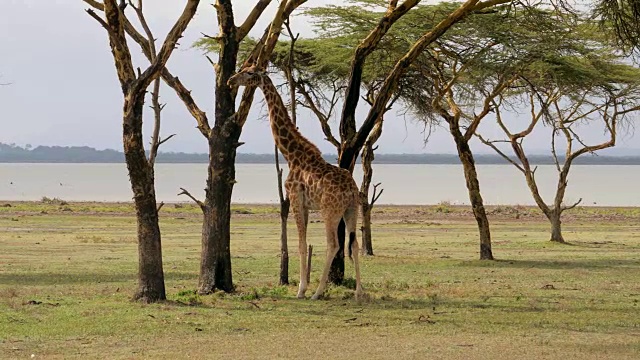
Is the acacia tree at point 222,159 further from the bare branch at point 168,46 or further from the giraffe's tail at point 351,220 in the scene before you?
the giraffe's tail at point 351,220

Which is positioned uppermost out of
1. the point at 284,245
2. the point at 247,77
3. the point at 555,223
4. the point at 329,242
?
the point at 247,77

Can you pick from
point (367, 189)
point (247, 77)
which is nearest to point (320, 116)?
point (367, 189)

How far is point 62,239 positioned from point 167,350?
20353mm

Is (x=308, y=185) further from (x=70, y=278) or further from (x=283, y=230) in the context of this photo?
(x=70, y=278)

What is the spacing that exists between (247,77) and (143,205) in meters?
2.65

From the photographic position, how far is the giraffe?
1558 cm

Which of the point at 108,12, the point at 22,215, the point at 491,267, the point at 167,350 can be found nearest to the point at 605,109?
the point at 491,267

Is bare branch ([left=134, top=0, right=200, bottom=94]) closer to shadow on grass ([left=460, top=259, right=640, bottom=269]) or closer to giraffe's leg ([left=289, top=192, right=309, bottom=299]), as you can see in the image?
giraffe's leg ([left=289, top=192, right=309, bottom=299])

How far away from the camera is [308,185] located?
15828 mm

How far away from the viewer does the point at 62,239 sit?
102ft

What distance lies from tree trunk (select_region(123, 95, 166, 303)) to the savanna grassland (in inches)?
15.0

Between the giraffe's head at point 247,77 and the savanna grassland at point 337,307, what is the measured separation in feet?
10.3

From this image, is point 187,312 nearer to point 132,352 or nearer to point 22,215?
point 132,352

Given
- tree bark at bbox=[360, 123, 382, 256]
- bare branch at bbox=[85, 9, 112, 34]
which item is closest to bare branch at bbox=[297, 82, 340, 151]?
tree bark at bbox=[360, 123, 382, 256]
